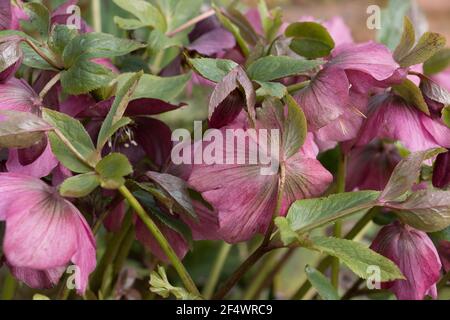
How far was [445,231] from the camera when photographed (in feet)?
1.80

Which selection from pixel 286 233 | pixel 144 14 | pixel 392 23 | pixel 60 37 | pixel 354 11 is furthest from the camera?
pixel 354 11

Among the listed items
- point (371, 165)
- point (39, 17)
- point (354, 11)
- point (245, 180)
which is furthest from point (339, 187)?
point (354, 11)

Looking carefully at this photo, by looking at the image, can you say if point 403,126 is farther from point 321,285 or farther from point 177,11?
point 177,11

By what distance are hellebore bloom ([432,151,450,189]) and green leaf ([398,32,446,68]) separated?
0.07 metres

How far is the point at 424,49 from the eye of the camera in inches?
20.3

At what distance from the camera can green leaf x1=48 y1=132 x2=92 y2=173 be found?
17.5 inches

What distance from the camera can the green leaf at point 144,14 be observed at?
1.96 feet

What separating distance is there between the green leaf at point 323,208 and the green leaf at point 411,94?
0.10 meters

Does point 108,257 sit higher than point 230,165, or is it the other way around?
point 230,165

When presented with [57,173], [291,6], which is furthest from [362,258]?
[291,6]

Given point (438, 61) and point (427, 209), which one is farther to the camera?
point (438, 61)

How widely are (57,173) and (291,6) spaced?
210cm

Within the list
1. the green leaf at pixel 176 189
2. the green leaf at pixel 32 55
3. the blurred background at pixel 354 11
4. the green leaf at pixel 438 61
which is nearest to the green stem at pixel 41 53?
the green leaf at pixel 32 55

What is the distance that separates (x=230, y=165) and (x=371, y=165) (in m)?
0.22
